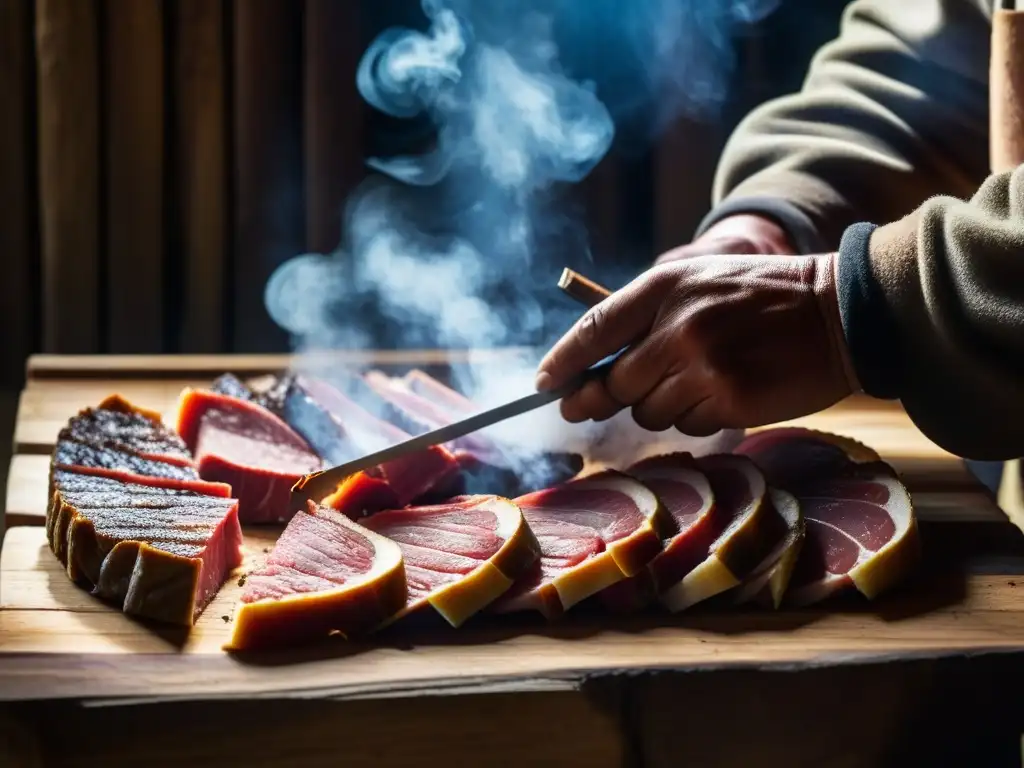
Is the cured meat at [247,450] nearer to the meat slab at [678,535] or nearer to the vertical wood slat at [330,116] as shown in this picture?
the meat slab at [678,535]

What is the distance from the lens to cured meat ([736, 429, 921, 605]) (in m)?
2.22

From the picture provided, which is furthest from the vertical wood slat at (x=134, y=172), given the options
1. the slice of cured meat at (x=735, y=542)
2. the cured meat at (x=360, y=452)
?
the slice of cured meat at (x=735, y=542)

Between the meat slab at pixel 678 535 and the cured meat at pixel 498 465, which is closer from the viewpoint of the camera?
the meat slab at pixel 678 535

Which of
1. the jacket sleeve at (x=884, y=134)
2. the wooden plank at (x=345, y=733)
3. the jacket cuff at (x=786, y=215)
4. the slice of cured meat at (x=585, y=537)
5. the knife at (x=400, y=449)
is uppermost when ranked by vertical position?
the jacket sleeve at (x=884, y=134)

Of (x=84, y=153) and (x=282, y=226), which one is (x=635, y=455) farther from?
(x=84, y=153)

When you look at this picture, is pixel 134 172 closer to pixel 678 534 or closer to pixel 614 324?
pixel 614 324

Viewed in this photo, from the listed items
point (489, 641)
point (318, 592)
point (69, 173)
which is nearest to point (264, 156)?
point (69, 173)

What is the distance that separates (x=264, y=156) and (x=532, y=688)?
301 cm

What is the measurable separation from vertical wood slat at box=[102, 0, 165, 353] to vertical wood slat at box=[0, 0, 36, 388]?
0.93 feet

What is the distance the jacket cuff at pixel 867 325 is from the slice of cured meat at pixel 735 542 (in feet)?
1.05

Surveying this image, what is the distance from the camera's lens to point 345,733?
5.99 feet

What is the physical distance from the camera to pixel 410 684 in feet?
6.10

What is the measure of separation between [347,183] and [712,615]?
8.90 ft

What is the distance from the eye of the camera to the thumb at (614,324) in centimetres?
240
